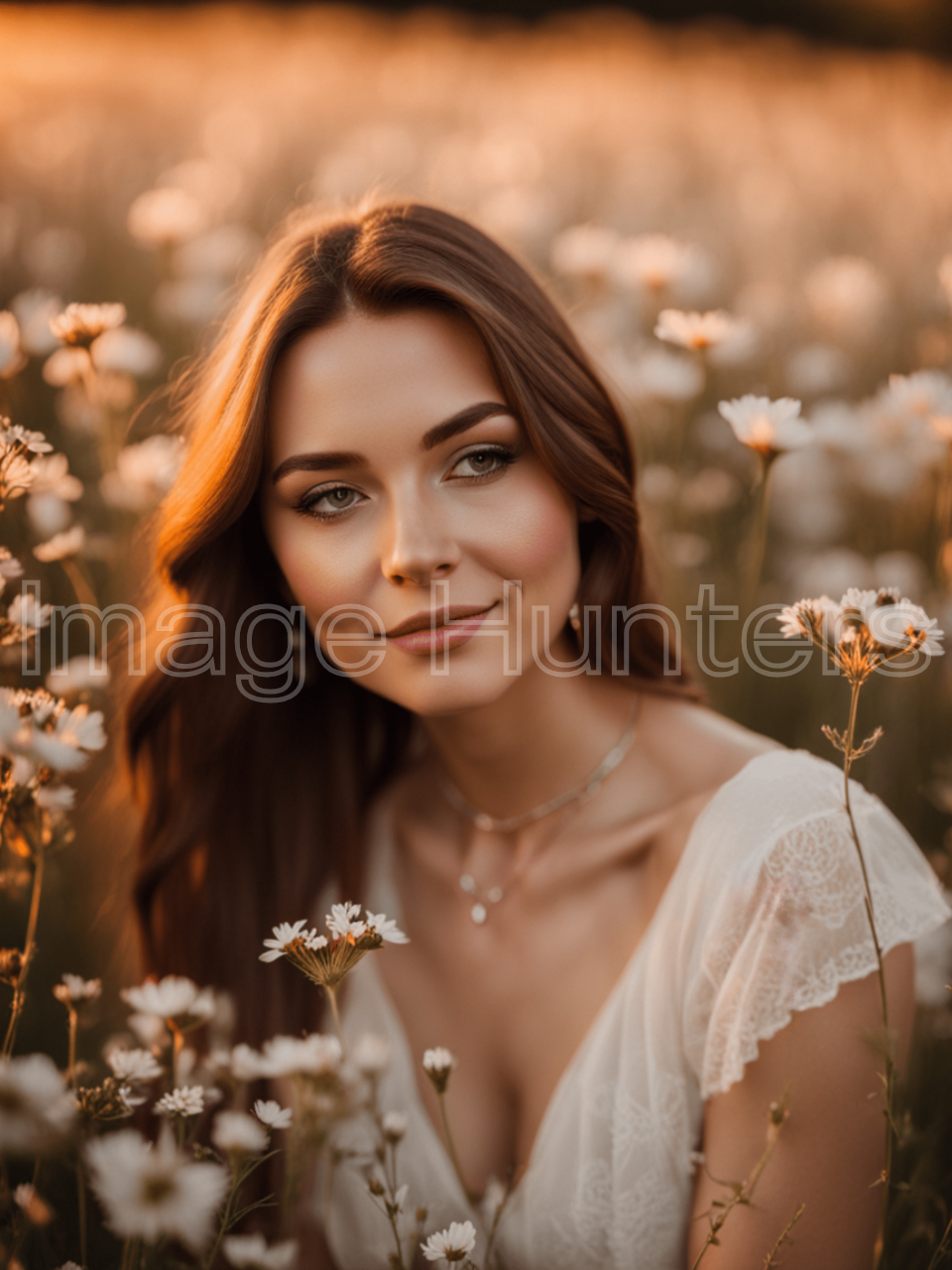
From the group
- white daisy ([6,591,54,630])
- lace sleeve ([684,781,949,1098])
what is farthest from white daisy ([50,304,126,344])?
lace sleeve ([684,781,949,1098])

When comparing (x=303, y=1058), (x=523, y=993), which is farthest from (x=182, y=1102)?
(x=523, y=993)

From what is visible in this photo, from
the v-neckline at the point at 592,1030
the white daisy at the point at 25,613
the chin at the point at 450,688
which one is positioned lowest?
the v-neckline at the point at 592,1030

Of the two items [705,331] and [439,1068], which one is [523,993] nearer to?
[439,1068]

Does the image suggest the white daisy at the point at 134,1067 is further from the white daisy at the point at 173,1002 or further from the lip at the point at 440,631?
the lip at the point at 440,631

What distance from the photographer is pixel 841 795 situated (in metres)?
1.44

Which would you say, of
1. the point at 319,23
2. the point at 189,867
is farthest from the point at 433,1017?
the point at 319,23

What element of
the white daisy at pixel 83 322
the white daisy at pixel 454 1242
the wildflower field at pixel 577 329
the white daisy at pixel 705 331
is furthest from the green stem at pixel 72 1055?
the white daisy at pixel 705 331

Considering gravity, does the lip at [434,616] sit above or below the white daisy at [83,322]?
below

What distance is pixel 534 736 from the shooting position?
Result: 171 cm

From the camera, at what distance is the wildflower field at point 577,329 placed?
45.5 inches

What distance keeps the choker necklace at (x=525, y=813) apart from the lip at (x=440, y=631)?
19.6 inches

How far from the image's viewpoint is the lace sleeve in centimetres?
135

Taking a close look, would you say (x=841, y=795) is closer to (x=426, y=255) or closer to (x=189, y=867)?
(x=426, y=255)

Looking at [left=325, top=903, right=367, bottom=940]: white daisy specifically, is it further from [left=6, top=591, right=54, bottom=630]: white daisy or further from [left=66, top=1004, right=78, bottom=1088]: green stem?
[left=6, top=591, right=54, bottom=630]: white daisy
